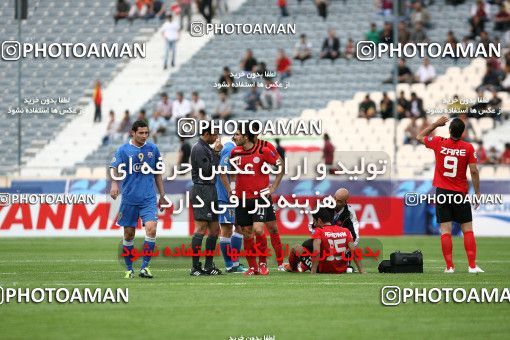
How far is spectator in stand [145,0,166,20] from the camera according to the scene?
146 feet

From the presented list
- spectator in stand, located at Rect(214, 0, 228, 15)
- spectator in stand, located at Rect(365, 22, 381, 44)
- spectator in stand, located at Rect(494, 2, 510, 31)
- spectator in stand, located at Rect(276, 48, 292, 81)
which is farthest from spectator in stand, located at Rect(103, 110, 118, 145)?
spectator in stand, located at Rect(494, 2, 510, 31)

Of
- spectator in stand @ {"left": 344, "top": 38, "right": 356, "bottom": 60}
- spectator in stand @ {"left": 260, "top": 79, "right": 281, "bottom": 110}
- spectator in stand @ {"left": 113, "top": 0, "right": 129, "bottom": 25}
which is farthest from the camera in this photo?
spectator in stand @ {"left": 113, "top": 0, "right": 129, "bottom": 25}

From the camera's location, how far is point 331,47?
40.3 m

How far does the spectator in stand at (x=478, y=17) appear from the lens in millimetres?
39531

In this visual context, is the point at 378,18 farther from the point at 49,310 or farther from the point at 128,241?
the point at 49,310

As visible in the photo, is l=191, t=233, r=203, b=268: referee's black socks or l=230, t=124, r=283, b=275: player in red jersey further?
l=191, t=233, r=203, b=268: referee's black socks

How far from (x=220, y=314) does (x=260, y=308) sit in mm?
700

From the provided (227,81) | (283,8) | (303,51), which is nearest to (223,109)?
(227,81)

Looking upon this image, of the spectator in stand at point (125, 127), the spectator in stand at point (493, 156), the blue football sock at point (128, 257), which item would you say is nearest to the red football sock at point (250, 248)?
the blue football sock at point (128, 257)

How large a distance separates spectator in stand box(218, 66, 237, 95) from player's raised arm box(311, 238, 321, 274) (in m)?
19.8

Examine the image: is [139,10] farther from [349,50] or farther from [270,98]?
[349,50]

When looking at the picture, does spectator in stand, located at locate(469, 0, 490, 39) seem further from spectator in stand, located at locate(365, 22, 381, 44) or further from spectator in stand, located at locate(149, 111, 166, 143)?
spectator in stand, located at locate(149, 111, 166, 143)

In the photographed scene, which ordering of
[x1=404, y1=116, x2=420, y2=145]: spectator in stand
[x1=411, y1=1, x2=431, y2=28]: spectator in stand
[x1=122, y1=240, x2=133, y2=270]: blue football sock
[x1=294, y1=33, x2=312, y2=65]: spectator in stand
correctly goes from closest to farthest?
[x1=122, y1=240, x2=133, y2=270]: blue football sock
[x1=404, y1=116, x2=420, y2=145]: spectator in stand
[x1=411, y1=1, x2=431, y2=28]: spectator in stand
[x1=294, y1=33, x2=312, y2=65]: spectator in stand

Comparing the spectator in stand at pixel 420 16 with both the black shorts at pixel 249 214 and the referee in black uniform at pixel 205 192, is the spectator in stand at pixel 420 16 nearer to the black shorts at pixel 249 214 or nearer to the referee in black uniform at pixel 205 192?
the referee in black uniform at pixel 205 192
